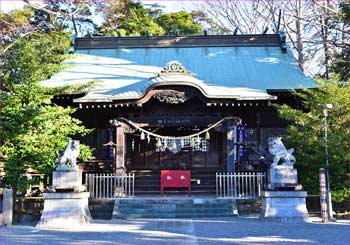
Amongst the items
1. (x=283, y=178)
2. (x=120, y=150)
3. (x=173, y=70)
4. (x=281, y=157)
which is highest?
(x=173, y=70)

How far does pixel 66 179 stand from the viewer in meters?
10.6

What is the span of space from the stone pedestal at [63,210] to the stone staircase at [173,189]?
13.7 ft

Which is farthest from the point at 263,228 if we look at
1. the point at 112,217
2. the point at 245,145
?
the point at 245,145

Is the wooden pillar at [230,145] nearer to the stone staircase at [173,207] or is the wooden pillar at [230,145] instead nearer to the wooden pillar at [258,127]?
the wooden pillar at [258,127]

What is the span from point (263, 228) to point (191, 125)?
620 cm

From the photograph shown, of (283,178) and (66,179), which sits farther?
(283,178)

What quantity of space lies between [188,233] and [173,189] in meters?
6.35

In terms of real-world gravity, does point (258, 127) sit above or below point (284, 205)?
above

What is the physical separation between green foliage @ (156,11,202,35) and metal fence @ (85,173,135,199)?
744 inches

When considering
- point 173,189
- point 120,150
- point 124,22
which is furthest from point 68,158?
point 124,22

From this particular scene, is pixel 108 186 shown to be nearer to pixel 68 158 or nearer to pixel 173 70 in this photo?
pixel 68 158

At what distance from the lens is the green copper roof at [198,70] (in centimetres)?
1486

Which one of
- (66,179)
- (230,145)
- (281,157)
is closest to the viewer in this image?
(66,179)

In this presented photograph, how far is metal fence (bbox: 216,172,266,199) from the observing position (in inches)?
513
